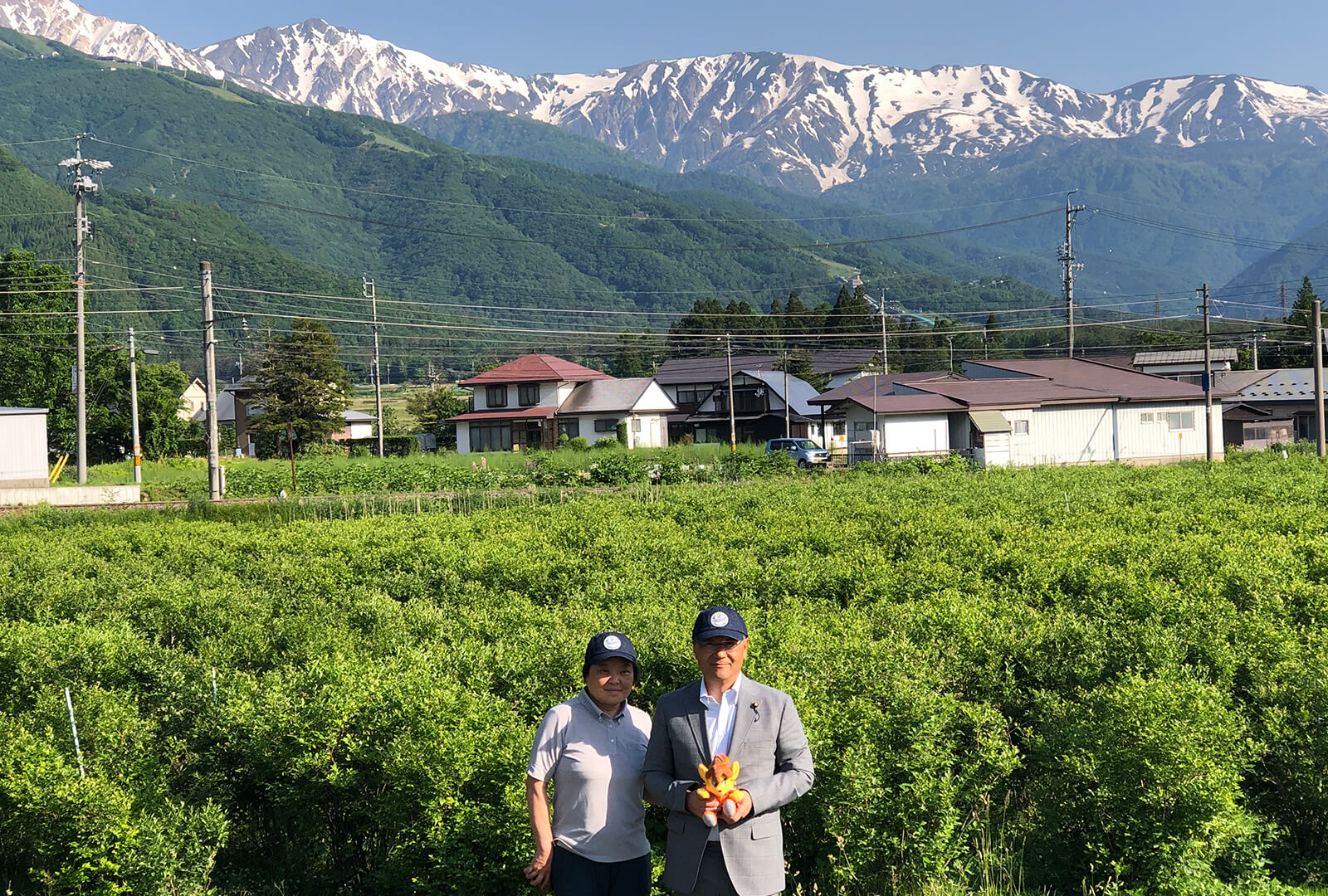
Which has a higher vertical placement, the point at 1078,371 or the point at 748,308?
the point at 748,308

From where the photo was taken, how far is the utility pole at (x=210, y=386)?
30828 mm

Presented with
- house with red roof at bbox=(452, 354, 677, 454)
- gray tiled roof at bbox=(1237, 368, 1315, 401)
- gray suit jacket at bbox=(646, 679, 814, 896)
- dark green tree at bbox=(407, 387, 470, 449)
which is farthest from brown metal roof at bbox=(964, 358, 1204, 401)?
gray suit jacket at bbox=(646, 679, 814, 896)

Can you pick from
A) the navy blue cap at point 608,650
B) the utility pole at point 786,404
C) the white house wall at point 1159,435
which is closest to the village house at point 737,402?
the utility pole at point 786,404

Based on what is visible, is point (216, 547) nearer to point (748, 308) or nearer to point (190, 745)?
point (190, 745)

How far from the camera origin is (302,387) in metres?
62.1

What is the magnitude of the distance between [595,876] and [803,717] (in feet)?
6.74

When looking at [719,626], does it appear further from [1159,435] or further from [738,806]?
[1159,435]

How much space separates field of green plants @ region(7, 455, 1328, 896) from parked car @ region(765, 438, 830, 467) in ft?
98.5

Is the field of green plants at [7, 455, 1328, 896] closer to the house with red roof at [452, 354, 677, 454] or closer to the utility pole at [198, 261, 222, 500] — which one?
the utility pole at [198, 261, 222, 500]

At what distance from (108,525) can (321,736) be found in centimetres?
1921

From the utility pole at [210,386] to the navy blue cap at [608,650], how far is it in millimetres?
28205

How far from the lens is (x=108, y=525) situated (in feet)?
76.8

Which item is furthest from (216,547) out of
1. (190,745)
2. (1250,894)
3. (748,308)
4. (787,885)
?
(748,308)

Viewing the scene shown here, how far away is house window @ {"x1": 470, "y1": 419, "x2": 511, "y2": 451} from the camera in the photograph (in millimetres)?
60812
